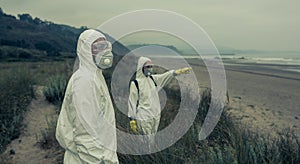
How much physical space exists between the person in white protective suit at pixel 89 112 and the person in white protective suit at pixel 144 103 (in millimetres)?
2441

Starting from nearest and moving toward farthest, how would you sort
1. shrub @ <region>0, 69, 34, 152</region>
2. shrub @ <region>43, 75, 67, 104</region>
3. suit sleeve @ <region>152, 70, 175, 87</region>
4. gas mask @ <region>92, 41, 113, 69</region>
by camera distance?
gas mask @ <region>92, 41, 113, 69</region> < suit sleeve @ <region>152, 70, 175, 87</region> < shrub @ <region>0, 69, 34, 152</region> < shrub @ <region>43, 75, 67, 104</region>

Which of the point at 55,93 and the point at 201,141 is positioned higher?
the point at 55,93

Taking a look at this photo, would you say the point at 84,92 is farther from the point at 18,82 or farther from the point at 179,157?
the point at 18,82

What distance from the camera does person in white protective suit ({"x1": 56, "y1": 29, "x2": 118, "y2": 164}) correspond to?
7.70 ft

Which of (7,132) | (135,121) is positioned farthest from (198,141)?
(7,132)

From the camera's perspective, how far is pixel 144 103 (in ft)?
16.4

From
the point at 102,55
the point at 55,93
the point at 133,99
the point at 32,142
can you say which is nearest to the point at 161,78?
the point at 133,99

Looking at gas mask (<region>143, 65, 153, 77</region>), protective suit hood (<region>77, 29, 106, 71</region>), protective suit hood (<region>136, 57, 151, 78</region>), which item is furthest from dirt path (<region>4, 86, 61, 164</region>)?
protective suit hood (<region>77, 29, 106, 71</region>)

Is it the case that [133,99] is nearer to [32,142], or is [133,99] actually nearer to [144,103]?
[144,103]

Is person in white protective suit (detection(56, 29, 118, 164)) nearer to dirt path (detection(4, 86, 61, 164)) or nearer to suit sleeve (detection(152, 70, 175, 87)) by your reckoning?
suit sleeve (detection(152, 70, 175, 87))

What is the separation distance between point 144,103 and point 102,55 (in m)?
2.62

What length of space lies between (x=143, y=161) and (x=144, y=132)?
1.06m

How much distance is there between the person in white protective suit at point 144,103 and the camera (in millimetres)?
5000

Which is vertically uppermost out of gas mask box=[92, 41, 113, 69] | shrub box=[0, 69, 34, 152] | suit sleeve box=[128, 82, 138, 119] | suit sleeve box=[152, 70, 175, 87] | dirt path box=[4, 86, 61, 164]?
gas mask box=[92, 41, 113, 69]
